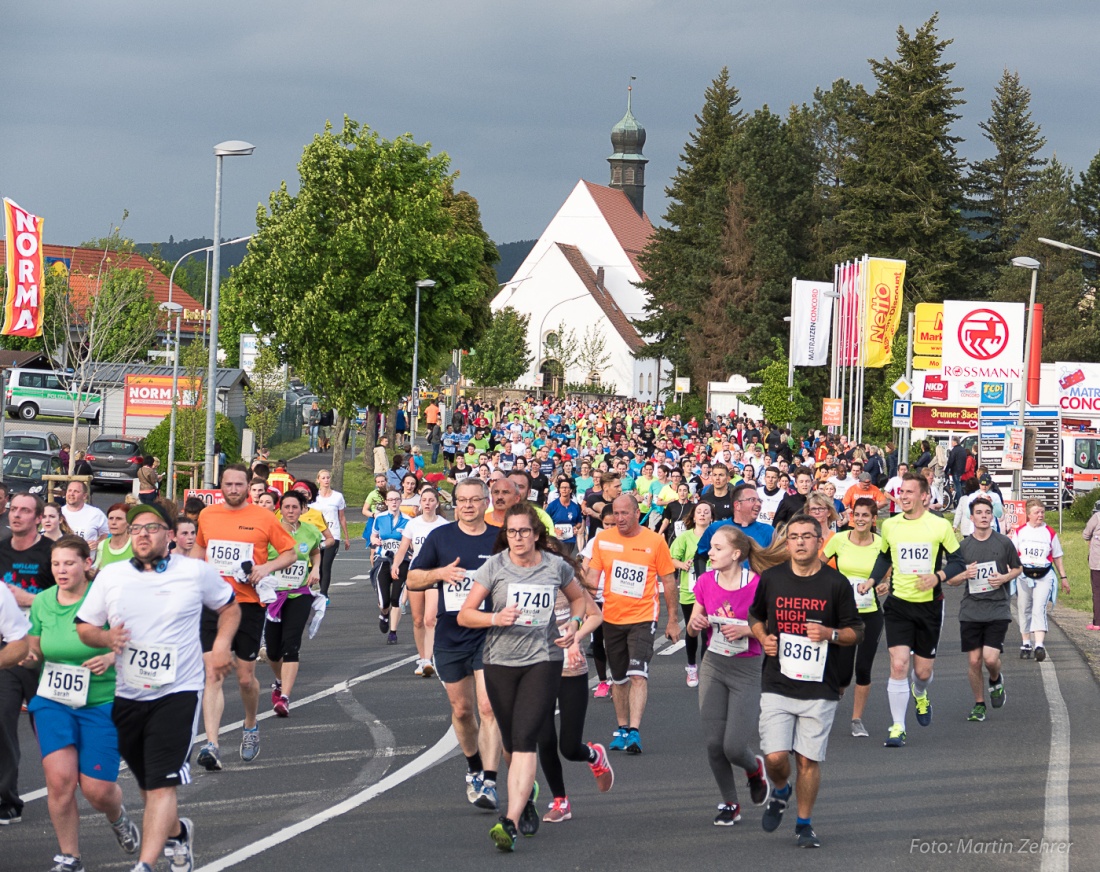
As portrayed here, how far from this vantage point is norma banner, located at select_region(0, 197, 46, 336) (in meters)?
29.9

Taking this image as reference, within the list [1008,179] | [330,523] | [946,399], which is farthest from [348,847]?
[1008,179]

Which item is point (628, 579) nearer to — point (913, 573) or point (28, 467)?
point (913, 573)

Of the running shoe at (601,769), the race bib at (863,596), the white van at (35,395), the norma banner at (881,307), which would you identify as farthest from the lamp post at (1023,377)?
the white van at (35,395)

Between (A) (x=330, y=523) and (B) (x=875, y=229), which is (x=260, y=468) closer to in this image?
(A) (x=330, y=523)

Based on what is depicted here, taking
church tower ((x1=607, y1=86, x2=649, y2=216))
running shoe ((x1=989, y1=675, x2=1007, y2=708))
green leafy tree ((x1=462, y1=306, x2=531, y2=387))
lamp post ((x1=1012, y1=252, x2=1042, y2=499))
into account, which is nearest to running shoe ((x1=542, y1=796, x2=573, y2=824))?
running shoe ((x1=989, y1=675, x2=1007, y2=708))

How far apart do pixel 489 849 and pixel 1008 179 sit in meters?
87.6

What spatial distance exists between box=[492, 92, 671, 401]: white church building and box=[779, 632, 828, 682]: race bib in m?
101

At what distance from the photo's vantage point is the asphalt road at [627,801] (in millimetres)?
7898

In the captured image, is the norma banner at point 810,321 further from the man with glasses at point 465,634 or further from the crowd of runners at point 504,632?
the man with glasses at point 465,634

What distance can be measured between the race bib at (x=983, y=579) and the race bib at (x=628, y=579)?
3211 mm

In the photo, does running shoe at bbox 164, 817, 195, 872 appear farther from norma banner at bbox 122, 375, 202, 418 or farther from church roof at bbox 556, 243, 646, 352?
church roof at bbox 556, 243, 646, 352

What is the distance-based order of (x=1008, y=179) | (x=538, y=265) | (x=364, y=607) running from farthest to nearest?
1. (x=538, y=265)
2. (x=1008, y=179)
3. (x=364, y=607)

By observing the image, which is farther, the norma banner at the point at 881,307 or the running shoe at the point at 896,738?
the norma banner at the point at 881,307

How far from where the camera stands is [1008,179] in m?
90.2
